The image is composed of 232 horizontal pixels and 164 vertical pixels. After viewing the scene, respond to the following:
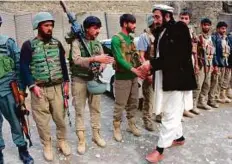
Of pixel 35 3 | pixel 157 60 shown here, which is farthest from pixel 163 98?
pixel 35 3

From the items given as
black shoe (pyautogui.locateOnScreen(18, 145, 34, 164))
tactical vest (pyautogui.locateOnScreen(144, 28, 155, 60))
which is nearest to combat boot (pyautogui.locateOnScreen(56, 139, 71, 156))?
black shoe (pyautogui.locateOnScreen(18, 145, 34, 164))

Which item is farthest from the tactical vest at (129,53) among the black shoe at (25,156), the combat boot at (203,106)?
the combat boot at (203,106)

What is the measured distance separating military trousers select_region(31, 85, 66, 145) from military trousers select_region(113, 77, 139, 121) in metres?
0.98

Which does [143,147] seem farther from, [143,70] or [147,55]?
[147,55]

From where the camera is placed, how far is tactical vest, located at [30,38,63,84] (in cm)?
409

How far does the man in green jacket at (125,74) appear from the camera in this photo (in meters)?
4.73

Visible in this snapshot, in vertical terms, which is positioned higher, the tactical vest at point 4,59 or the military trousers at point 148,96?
the tactical vest at point 4,59

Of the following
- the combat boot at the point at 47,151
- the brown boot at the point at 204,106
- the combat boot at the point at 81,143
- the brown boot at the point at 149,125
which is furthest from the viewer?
the brown boot at the point at 204,106

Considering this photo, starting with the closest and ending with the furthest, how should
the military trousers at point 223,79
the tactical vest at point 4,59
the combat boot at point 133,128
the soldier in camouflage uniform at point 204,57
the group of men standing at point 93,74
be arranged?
the tactical vest at point 4,59
the group of men standing at point 93,74
the combat boot at point 133,128
the soldier in camouflage uniform at point 204,57
the military trousers at point 223,79

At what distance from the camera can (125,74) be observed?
4965 mm

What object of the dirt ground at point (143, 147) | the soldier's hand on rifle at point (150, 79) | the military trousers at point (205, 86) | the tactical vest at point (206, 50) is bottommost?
the dirt ground at point (143, 147)

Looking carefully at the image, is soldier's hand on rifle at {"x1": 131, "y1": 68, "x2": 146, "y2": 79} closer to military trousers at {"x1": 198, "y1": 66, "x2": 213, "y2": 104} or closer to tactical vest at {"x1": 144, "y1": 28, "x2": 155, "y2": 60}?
tactical vest at {"x1": 144, "y1": 28, "x2": 155, "y2": 60}

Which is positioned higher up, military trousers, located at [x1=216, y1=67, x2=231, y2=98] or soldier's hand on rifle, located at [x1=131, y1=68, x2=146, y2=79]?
soldier's hand on rifle, located at [x1=131, y1=68, x2=146, y2=79]

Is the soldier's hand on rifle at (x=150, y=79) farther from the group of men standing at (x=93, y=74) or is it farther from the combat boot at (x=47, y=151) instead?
the combat boot at (x=47, y=151)
